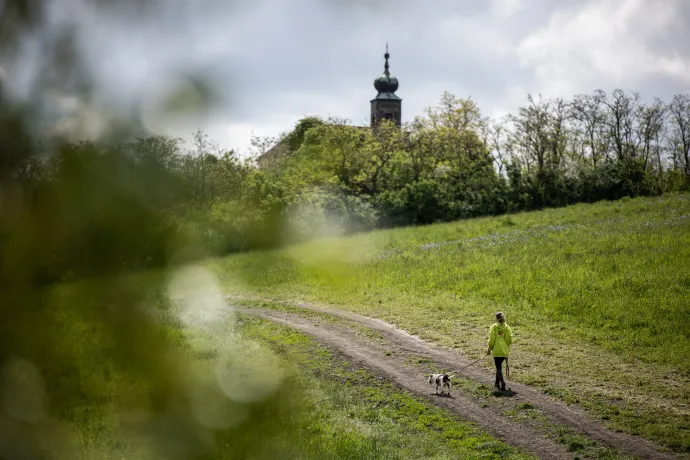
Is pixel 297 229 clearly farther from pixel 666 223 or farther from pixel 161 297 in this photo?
pixel 666 223

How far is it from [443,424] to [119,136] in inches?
403

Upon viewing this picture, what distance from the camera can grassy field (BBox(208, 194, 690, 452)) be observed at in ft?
33.8

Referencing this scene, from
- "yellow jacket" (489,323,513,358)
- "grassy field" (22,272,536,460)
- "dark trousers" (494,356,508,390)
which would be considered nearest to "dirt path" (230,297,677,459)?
"dark trousers" (494,356,508,390)

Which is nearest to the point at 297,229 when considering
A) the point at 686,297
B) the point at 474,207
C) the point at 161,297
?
the point at 161,297

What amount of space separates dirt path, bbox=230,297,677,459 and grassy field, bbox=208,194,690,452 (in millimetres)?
526

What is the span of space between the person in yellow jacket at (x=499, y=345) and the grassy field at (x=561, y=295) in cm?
94

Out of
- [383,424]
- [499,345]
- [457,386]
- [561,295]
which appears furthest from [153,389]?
[561,295]

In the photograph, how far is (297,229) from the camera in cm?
212

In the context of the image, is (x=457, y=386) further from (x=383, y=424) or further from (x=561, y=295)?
(x=561, y=295)

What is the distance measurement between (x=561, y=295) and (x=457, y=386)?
29.6 ft

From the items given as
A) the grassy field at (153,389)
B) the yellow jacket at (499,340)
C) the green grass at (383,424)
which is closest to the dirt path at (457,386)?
the green grass at (383,424)

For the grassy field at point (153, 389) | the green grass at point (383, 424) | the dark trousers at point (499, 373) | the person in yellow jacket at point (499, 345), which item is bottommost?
the green grass at point (383, 424)

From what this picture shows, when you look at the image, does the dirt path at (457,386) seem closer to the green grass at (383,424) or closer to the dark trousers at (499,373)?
the dark trousers at (499,373)

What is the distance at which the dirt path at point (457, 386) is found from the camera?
9.55 metres
